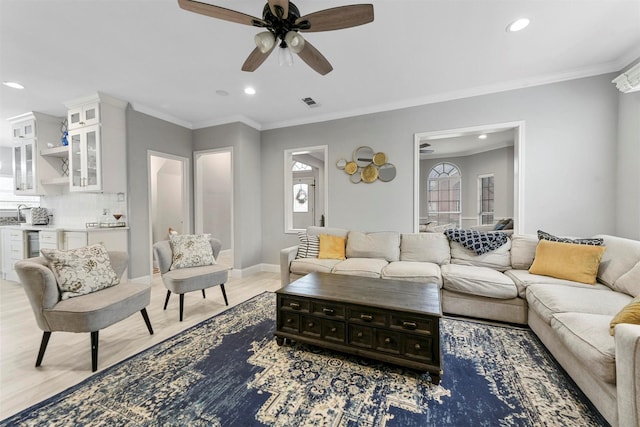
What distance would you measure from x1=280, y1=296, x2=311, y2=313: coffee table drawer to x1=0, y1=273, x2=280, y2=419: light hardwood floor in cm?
115

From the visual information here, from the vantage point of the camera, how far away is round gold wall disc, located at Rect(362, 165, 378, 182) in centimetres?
399

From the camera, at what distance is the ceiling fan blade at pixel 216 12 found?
1515 millimetres

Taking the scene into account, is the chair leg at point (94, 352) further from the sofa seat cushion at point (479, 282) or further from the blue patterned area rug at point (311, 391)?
the sofa seat cushion at point (479, 282)

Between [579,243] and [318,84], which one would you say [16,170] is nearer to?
[318,84]

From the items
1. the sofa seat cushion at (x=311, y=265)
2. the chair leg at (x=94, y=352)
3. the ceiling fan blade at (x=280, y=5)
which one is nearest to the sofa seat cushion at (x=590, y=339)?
the sofa seat cushion at (x=311, y=265)

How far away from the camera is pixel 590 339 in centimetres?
140

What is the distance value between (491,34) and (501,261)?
92.0 inches

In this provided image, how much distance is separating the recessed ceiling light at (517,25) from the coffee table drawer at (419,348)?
8.94 ft

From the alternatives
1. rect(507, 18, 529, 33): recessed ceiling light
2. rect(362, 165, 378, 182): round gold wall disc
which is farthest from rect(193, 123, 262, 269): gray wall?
rect(507, 18, 529, 33): recessed ceiling light

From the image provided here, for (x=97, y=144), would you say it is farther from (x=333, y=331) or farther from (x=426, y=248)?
→ (x=426, y=248)

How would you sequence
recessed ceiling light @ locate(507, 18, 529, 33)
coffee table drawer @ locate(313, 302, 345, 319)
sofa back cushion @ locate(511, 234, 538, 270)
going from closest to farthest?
coffee table drawer @ locate(313, 302, 345, 319), recessed ceiling light @ locate(507, 18, 529, 33), sofa back cushion @ locate(511, 234, 538, 270)

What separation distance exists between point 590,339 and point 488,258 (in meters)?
→ 1.60

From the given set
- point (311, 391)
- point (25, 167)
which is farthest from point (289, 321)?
point (25, 167)

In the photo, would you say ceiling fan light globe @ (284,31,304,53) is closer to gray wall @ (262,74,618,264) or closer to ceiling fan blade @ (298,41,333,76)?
ceiling fan blade @ (298,41,333,76)
